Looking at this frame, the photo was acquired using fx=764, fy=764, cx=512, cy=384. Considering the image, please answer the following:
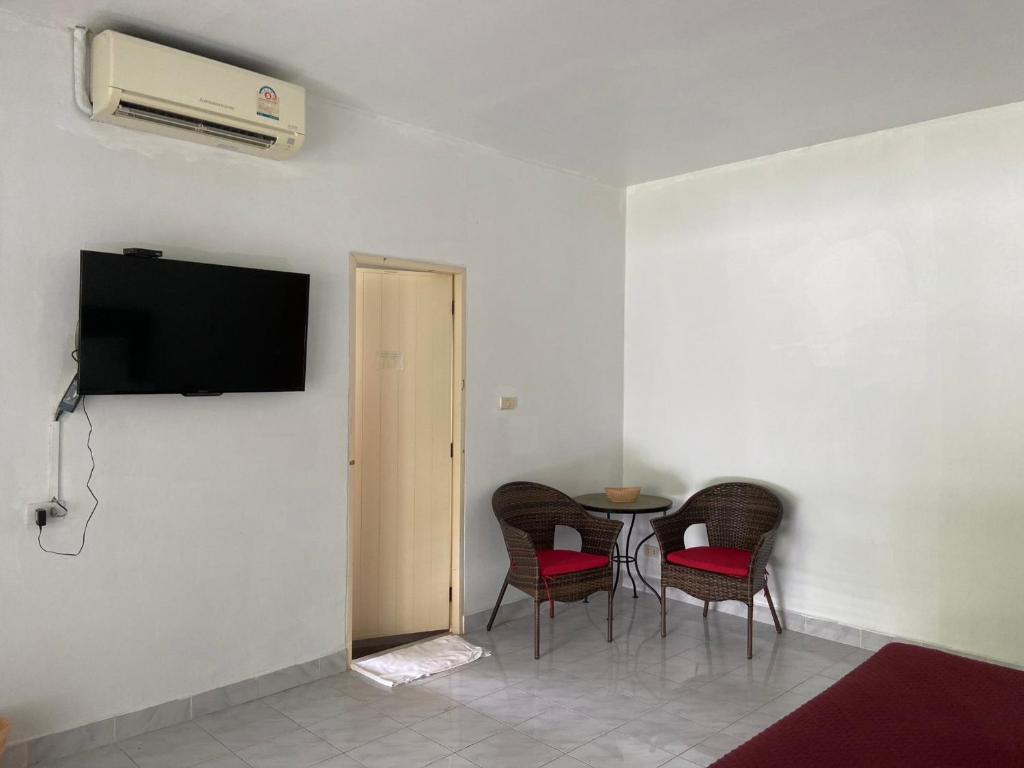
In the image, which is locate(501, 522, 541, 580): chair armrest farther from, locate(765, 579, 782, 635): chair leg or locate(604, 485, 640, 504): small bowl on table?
locate(765, 579, 782, 635): chair leg

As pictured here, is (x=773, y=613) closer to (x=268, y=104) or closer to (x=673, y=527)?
(x=673, y=527)

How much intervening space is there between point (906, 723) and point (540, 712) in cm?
170

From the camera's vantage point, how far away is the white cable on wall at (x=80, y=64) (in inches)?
117

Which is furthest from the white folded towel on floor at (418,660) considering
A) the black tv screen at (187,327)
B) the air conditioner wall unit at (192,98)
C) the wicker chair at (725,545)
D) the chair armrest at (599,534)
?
the air conditioner wall unit at (192,98)

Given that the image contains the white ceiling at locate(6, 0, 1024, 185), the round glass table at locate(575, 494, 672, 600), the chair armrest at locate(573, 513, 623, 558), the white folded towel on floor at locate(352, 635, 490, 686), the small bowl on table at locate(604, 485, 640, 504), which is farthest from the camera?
the small bowl on table at locate(604, 485, 640, 504)

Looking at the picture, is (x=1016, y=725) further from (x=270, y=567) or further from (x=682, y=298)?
(x=682, y=298)

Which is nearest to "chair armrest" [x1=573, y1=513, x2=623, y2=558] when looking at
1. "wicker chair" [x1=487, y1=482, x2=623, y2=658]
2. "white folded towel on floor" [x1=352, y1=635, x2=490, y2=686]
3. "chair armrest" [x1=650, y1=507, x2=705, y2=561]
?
"wicker chair" [x1=487, y1=482, x2=623, y2=658]

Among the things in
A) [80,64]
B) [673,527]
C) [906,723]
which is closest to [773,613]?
[673,527]

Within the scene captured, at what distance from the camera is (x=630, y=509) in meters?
4.68

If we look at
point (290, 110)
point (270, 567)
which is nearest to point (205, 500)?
point (270, 567)

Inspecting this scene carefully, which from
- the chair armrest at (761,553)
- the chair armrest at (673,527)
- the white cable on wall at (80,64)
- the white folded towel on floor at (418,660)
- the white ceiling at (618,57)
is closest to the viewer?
the white ceiling at (618,57)

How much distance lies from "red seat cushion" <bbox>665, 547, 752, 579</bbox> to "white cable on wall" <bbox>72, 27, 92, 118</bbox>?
11.9ft

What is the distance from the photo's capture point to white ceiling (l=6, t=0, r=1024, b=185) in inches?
112

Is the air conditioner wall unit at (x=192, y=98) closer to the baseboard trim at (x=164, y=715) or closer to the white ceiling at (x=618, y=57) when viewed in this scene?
the white ceiling at (x=618, y=57)
